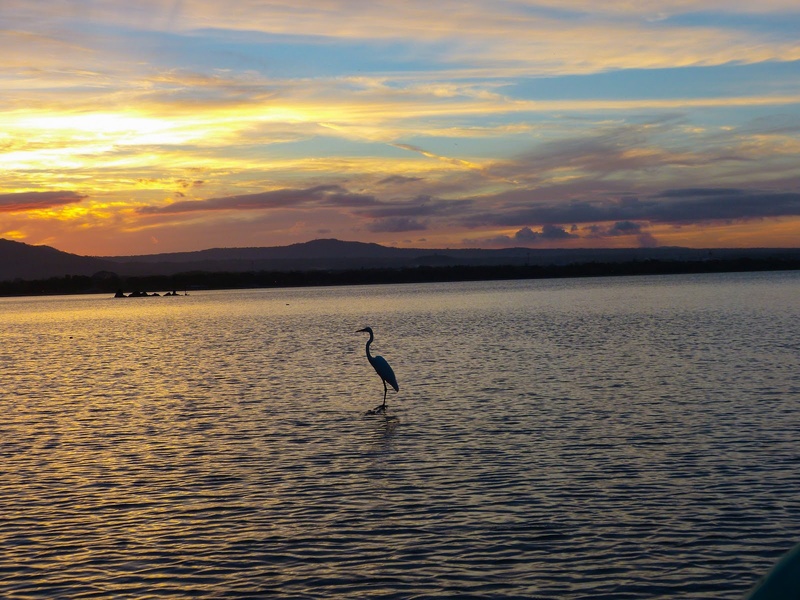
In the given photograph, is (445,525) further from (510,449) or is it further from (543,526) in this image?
(510,449)

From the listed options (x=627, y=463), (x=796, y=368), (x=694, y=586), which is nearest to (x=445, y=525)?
(x=694, y=586)

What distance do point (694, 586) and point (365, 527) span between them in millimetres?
4245

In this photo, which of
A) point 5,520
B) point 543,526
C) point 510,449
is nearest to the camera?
point 543,526

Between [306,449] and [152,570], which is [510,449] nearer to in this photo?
[306,449]

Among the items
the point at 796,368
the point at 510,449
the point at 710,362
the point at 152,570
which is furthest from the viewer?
the point at 710,362

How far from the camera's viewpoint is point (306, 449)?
17406 mm

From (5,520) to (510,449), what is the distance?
829 cm

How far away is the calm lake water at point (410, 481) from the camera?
10.4 meters

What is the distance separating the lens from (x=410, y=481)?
14609 millimetres

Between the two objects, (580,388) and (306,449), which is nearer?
(306,449)

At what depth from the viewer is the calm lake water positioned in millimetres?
10367

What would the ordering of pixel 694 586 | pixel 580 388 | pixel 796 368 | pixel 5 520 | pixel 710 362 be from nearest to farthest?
pixel 694 586 → pixel 5 520 → pixel 580 388 → pixel 796 368 → pixel 710 362

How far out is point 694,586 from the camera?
9.74 m

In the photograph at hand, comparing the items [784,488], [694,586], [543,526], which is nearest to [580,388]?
[784,488]
